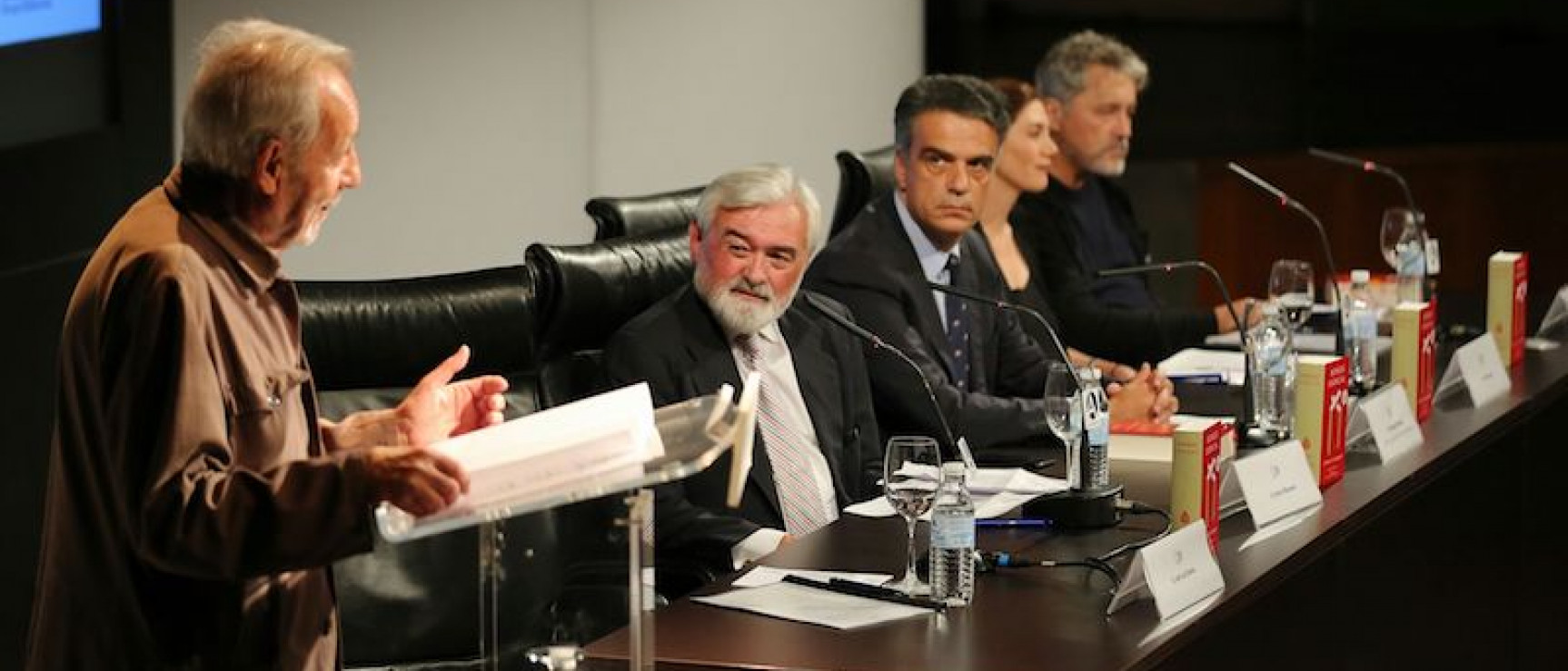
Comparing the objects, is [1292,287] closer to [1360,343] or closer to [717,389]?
[1360,343]

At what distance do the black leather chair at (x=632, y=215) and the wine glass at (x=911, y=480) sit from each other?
1.27 metres

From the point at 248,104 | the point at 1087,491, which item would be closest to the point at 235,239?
the point at 248,104

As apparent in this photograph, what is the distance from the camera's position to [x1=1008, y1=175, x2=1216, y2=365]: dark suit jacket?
204 inches

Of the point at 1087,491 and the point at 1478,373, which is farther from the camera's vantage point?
the point at 1478,373

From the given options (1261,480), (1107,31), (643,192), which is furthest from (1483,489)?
(1107,31)

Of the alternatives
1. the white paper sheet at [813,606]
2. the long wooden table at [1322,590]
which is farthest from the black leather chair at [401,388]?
the white paper sheet at [813,606]

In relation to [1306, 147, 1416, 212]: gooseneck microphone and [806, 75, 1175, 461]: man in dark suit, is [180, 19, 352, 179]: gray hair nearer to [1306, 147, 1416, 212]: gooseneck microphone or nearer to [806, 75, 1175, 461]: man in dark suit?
[806, 75, 1175, 461]: man in dark suit

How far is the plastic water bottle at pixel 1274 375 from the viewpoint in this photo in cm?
386

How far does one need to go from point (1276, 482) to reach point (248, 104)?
169cm

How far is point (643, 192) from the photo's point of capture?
5832 millimetres

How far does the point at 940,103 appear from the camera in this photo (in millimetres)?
4445

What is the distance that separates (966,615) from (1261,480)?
0.75m

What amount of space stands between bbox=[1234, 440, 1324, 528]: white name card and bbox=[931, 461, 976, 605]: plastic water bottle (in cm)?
62

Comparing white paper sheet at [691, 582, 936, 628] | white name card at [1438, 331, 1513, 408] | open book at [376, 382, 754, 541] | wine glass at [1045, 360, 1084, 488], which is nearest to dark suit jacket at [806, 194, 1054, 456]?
wine glass at [1045, 360, 1084, 488]
